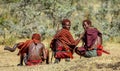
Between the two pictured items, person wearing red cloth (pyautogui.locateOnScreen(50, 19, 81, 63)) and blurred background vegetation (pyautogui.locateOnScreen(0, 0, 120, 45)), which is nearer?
person wearing red cloth (pyautogui.locateOnScreen(50, 19, 81, 63))

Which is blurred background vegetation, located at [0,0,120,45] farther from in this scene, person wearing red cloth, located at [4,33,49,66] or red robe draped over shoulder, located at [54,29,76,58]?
person wearing red cloth, located at [4,33,49,66]

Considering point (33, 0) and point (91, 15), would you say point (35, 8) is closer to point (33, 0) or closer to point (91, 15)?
point (33, 0)

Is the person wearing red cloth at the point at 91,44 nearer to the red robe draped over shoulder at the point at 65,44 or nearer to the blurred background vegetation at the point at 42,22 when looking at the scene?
the red robe draped over shoulder at the point at 65,44

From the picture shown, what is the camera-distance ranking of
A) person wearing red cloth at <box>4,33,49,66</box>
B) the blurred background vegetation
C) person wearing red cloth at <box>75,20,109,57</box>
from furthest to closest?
the blurred background vegetation → person wearing red cloth at <box>75,20,109,57</box> → person wearing red cloth at <box>4,33,49,66</box>

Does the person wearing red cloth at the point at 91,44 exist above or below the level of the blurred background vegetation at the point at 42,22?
above

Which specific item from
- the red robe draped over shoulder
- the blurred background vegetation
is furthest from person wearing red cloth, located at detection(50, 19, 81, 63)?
the blurred background vegetation

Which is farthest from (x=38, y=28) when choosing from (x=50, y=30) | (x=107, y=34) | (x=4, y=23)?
(x=107, y=34)

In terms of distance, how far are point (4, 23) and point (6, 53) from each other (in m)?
4.44

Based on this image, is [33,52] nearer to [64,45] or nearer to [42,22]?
[64,45]

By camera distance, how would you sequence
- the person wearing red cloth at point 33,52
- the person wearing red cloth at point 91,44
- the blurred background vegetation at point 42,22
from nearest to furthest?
the person wearing red cloth at point 33,52 → the person wearing red cloth at point 91,44 → the blurred background vegetation at point 42,22

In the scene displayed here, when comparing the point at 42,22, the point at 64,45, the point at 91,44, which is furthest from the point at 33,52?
the point at 42,22

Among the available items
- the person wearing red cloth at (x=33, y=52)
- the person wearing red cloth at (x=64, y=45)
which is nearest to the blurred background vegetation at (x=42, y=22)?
the person wearing red cloth at (x=64, y=45)

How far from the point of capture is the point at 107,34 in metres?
19.9

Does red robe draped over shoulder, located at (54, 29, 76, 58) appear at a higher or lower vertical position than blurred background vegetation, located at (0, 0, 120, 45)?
higher
